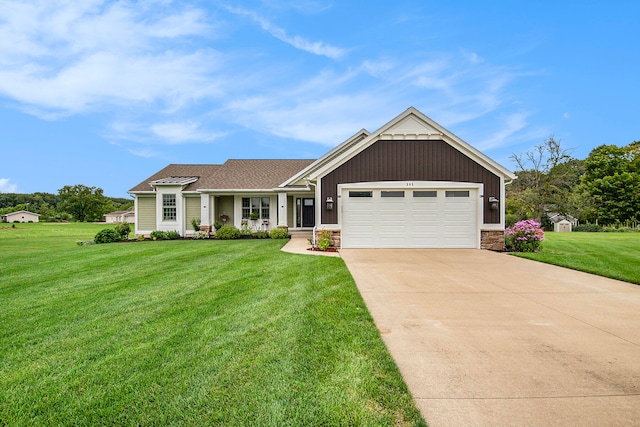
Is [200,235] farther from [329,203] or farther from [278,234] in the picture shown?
[329,203]

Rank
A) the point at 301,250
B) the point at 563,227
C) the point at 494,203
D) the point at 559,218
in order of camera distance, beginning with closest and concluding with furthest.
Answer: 1. the point at 301,250
2. the point at 494,203
3. the point at 563,227
4. the point at 559,218

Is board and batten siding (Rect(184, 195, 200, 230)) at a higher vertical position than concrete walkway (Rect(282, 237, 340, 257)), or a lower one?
higher

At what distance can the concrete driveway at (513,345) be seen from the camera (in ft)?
7.25

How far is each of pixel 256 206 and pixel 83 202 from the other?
50.0 metres

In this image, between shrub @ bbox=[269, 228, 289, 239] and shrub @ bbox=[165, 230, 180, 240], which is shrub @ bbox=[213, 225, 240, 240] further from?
shrub @ bbox=[165, 230, 180, 240]

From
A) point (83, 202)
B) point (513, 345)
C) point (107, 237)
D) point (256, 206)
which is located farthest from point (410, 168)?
point (83, 202)

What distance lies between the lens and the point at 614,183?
33.9 metres

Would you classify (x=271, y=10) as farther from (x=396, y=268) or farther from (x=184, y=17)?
(x=396, y=268)

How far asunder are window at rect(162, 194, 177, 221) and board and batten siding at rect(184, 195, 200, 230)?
0.66m

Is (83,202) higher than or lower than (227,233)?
higher

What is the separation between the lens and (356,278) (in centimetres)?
645

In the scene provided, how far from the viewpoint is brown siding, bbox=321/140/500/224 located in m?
11.7

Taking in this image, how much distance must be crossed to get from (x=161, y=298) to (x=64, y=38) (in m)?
13.8

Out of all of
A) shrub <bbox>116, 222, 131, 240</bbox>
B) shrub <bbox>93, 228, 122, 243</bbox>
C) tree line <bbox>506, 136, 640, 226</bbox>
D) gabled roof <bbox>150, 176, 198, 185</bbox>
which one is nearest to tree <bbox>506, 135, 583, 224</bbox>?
tree line <bbox>506, 136, 640, 226</bbox>
